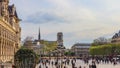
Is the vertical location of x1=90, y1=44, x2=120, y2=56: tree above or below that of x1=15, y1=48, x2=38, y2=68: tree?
above

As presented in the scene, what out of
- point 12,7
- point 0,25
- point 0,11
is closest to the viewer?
point 0,25

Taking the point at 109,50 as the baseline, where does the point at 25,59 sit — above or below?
below

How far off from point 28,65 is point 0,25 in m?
28.6

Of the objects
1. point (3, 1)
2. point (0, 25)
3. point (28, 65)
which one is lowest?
point (28, 65)

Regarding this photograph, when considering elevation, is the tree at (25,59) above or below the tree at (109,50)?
below

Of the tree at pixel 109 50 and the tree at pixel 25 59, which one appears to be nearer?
the tree at pixel 25 59

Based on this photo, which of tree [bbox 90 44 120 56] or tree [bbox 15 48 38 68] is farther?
tree [bbox 90 44 120 56]

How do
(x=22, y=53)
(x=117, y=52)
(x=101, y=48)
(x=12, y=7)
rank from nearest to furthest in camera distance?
(x=22, y=53), (x=12, y=7), (x=117, y=52), (x=101, y=48)

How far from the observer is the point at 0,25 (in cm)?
6906

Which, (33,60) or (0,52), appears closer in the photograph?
(33,60)

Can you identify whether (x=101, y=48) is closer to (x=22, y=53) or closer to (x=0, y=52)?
(x=0, y=52)

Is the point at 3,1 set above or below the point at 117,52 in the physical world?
above

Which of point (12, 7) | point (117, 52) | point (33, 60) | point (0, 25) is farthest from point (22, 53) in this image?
point (117, 52)

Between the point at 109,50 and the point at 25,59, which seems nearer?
the point at 25,59
